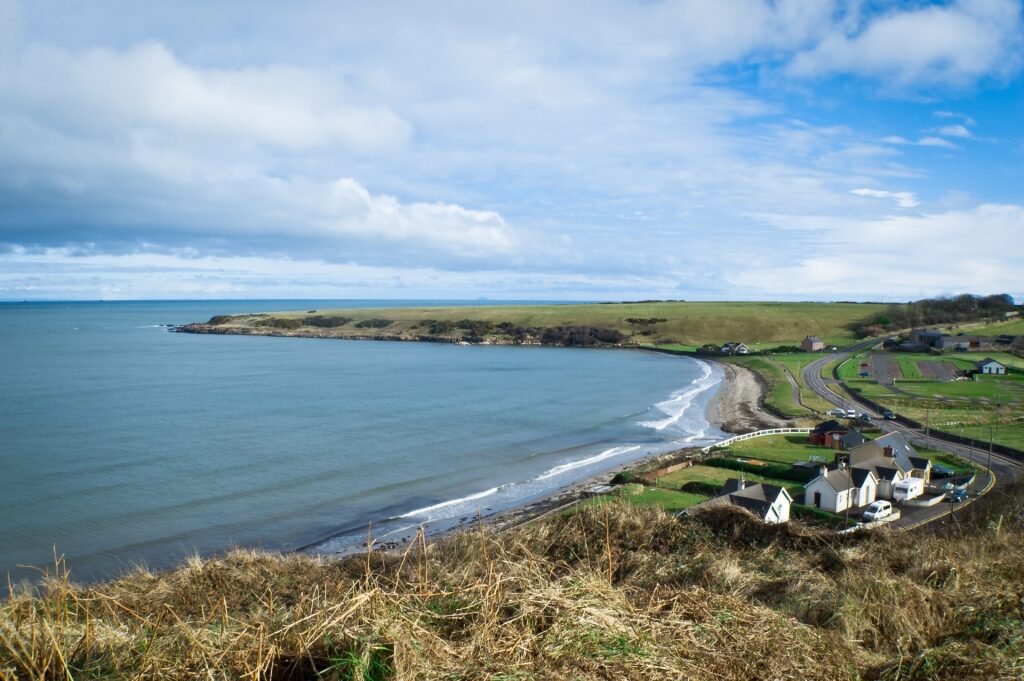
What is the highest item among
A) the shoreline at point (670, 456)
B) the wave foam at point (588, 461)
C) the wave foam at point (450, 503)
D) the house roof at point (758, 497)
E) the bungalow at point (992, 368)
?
the bungalow at point (992, 368)

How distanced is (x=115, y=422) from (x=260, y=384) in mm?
22121

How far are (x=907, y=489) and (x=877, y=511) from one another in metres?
4.20

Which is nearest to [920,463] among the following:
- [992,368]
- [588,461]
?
[588,461]

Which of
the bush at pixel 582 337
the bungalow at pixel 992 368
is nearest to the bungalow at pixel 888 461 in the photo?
the bungalow at pixel 992 368

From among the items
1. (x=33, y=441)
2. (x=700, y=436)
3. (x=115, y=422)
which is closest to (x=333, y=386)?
(x=115, y=422)

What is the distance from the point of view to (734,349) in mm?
105188

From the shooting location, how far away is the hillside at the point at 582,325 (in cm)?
12119

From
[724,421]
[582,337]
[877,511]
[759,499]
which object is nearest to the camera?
[759,499]

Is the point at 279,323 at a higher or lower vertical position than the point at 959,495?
higher

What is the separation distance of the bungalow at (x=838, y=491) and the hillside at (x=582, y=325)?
83800mm

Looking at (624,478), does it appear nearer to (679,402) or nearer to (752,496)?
(752,496)

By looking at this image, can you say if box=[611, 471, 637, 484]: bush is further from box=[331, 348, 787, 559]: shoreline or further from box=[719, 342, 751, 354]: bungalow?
box=[719, 342, 751, 354]: bungalow

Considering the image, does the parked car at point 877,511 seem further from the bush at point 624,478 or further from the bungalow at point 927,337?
the bungalow at point 927,337

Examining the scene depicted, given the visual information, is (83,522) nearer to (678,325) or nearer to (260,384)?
(260,384)
